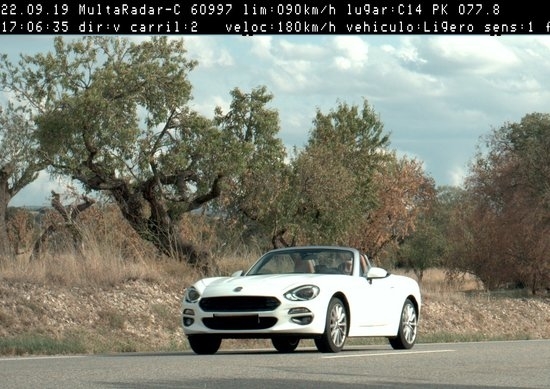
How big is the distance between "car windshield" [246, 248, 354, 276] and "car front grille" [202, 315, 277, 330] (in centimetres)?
160

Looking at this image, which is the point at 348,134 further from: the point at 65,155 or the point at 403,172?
the point at 65,155

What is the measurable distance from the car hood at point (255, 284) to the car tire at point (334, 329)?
0.44 m

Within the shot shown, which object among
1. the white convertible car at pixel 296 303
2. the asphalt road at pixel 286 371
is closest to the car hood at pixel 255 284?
the white convertible car at pixel 296 303

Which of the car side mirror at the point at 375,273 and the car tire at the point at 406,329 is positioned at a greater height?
the car side mirror at the point at 375,273

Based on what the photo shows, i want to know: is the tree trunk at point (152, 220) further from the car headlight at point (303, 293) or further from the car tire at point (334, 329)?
the car headlight at point (303, 293)

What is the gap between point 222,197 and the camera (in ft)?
119

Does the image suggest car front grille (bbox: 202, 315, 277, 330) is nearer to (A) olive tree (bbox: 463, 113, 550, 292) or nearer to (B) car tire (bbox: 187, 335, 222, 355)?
(B) car tire (bbox: 187, 335, 222, 355)

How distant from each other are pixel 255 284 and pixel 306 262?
1.45 metres

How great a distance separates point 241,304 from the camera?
15352 millimetres

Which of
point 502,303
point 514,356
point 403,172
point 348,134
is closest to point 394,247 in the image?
point 403,172

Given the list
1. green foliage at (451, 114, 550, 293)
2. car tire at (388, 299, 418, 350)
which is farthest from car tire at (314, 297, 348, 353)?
green foliage at (451, 114, 550, 293)

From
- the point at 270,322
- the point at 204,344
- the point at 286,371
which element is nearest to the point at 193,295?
the point at 204,344

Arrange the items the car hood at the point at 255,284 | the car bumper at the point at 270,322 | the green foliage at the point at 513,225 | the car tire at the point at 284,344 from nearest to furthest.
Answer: the car bumper at the point at 270,322 < the car hood at the point at 255,284 < the car tire at the point at 284,344 < the green foliage at the point at 513,225

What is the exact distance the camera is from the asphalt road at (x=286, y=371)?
10.8 m
